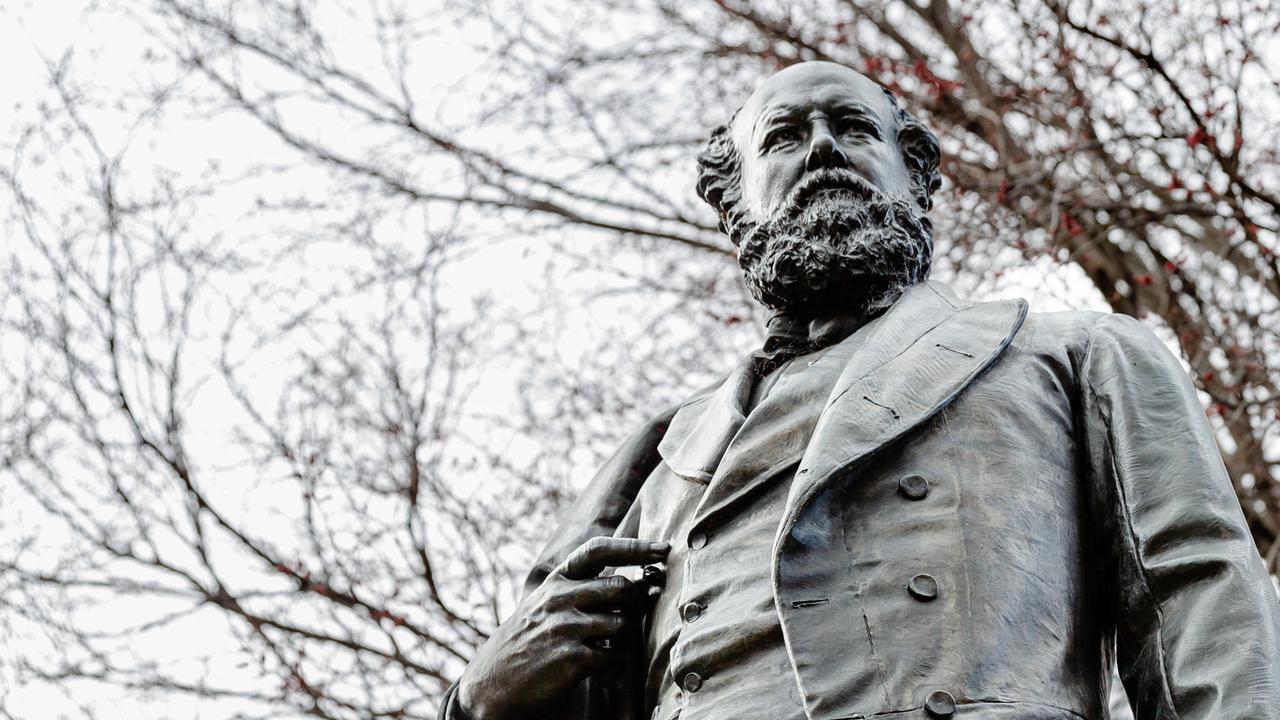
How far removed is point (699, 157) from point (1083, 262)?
5.56 metres

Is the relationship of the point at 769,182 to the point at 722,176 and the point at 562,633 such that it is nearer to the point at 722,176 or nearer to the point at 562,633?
the point at 722,176

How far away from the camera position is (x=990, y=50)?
9.86 meters

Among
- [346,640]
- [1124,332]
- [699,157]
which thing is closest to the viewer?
[1124,332]

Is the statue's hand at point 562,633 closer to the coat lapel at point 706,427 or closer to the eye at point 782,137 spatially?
the coat lapel at point 706,427

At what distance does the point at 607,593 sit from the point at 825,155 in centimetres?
100

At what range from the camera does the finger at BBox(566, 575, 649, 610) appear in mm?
3484

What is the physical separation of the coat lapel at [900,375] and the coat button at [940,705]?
382 millimetres

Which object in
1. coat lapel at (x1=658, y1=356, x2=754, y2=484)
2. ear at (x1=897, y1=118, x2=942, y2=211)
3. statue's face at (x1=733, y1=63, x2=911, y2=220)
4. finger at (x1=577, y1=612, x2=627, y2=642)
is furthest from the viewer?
ear at (x1=897, y1=118, x2=942, y2=211)

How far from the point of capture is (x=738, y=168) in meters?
4.20

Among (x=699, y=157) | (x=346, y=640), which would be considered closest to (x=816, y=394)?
(x=699, y=157)

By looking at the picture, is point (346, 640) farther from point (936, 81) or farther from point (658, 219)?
point (936, 81)

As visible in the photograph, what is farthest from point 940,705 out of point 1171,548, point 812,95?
point 812,95

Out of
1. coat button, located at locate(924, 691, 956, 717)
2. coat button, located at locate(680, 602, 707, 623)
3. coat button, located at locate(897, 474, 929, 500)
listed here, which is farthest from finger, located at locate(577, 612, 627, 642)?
coat button, located at locate(924, 691, 956, 717)

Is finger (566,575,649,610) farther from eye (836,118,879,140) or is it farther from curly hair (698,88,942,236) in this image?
eye (836,118,879,140)
